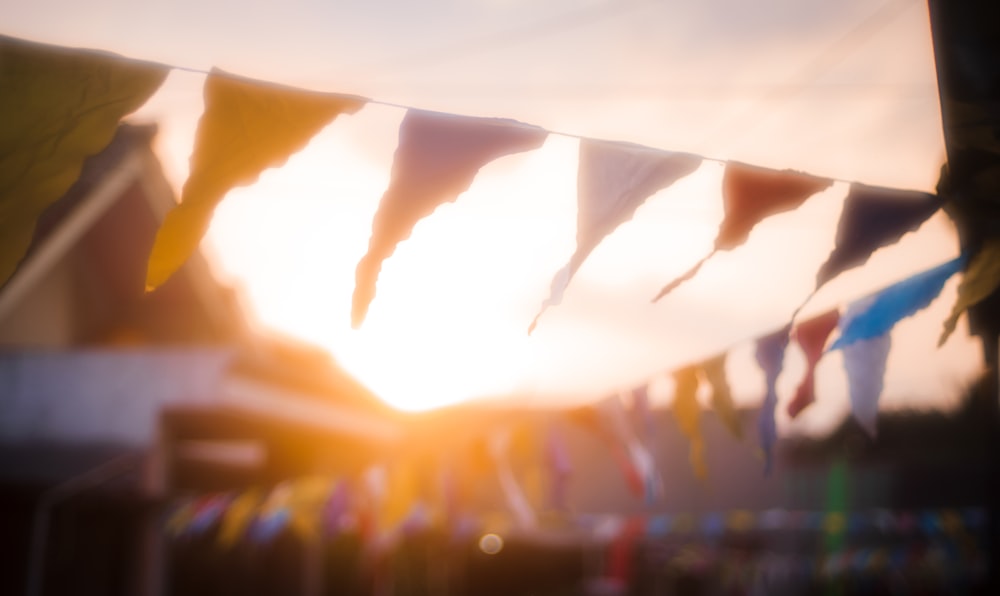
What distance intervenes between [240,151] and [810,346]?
2.93 m

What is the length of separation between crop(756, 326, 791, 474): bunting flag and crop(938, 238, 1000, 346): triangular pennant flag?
3.17 ft

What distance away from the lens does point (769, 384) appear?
3826 millimetres

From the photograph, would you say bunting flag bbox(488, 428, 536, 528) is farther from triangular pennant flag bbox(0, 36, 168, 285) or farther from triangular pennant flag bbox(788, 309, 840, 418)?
triangular pennant flag bbox(0, 36, 168, 285)

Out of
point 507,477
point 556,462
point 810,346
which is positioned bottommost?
point 507,477

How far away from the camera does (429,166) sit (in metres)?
2.00

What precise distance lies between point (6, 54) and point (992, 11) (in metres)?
2.49

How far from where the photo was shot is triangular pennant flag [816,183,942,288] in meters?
2.39

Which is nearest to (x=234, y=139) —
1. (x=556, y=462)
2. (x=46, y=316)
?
(x=556, y=462)

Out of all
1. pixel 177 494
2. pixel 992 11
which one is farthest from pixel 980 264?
pixel 177 494

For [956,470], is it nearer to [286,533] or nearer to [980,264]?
[286,533]

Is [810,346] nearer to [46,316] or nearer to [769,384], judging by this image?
[769,384]

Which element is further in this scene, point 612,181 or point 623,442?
point 623,442

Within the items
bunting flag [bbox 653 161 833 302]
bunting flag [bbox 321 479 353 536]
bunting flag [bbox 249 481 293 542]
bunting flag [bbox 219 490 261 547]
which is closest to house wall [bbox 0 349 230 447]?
bunting flag [bbox 219 490 261 547]

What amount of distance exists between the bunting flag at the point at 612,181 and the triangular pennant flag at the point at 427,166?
0.16m
